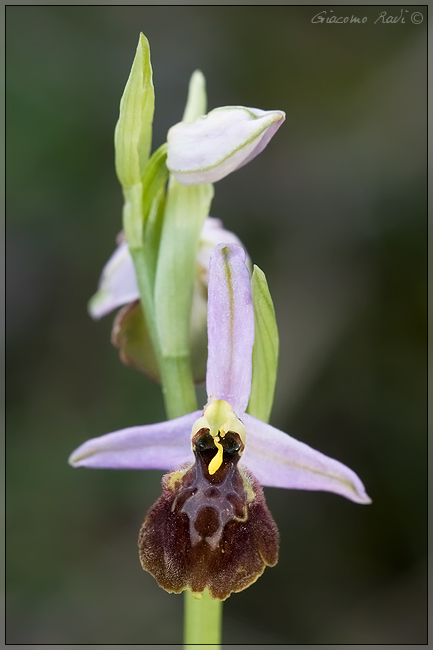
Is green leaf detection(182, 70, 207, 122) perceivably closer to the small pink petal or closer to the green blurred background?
the small pink petal

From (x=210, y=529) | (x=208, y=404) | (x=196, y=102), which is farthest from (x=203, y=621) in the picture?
(x=196, y=102)

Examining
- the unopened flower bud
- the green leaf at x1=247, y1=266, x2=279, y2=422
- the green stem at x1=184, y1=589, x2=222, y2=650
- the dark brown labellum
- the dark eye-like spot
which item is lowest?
the green stem at x1=184, y1=589, x2=222, y2=650

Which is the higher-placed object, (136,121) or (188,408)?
(136,121)

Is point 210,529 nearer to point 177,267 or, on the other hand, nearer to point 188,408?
point 188,408

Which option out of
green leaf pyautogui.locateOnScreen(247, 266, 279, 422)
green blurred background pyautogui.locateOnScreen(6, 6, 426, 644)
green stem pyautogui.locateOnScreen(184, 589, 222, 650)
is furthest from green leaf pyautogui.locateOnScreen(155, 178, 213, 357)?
green blurred background pyautogui.locateOnScreen(6, 6, 426, 644)

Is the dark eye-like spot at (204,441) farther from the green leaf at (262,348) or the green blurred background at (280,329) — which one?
the green blurred background at (280,329)

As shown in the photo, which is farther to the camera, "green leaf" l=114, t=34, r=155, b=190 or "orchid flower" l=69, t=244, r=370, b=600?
"green leaf" l=114, t=34, r=155, b=190

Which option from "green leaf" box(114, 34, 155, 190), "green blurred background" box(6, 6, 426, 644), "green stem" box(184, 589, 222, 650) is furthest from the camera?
"green blurred background" box(6, 6, 426, 644)

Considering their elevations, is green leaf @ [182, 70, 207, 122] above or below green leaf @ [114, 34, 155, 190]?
above
